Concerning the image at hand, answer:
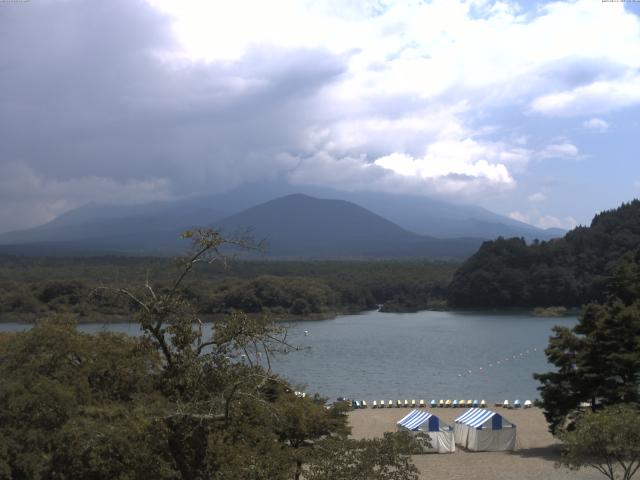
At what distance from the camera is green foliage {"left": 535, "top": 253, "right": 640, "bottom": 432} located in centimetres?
1627

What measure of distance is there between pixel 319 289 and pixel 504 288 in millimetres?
17198

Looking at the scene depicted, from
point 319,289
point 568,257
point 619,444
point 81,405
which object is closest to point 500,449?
point 619,444

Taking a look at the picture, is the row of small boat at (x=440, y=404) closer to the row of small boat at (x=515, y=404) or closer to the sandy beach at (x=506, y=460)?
the row of small boat at (x=515, y=404)

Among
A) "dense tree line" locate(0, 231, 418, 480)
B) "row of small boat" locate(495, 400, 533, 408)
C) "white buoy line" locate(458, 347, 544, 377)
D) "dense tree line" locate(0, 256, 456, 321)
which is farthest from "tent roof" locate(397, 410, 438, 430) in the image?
"dense tree line" locate(0, 256, 456, 321)

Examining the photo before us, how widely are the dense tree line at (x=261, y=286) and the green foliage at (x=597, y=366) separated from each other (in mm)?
30829

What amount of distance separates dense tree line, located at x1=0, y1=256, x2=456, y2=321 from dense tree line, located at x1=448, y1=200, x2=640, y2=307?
286 inches

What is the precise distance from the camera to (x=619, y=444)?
11031 mm

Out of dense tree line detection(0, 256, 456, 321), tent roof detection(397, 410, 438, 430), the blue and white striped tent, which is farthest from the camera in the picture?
dense tree line detection(0, 256, 456, 321)

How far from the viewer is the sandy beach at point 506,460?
15.3 meters

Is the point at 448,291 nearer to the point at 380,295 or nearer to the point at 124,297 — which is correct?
the point at 380,295

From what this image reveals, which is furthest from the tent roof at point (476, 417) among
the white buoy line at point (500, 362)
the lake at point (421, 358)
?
the white buoy line at point (500, 362)

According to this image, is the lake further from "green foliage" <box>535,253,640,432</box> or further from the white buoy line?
"green foliage" <box>535,253,640,432</box>

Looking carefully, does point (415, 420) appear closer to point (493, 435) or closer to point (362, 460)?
point (493, 435)

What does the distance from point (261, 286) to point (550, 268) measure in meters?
27.1
